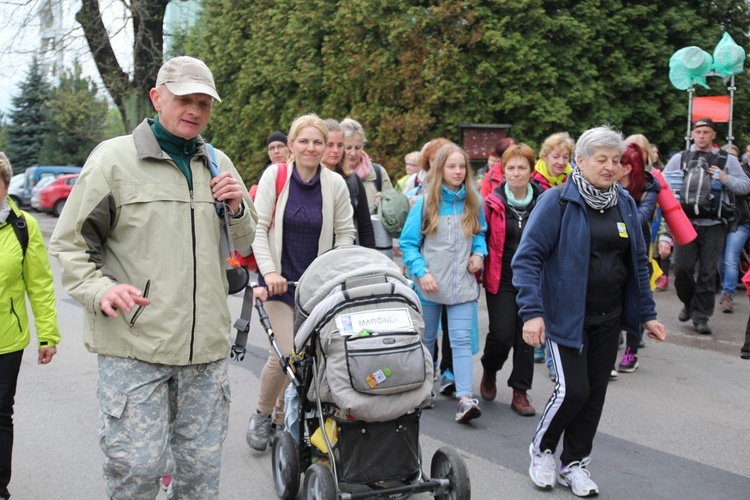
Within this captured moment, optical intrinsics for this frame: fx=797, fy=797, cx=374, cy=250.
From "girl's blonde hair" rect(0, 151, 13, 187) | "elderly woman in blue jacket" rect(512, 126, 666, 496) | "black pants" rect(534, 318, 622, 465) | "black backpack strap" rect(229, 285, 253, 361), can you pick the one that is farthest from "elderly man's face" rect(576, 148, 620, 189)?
"girl's blonde hair" rect(0, 151, 13, 187)

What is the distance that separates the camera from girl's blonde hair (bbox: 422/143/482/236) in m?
5.77

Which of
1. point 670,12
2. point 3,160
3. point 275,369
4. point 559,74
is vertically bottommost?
point 275,369

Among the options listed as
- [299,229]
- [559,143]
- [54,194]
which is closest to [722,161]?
[559,143]

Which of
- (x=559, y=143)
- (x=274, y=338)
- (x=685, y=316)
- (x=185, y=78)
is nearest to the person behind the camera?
(x=185, y=78)

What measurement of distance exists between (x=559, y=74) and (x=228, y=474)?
10.2 meters

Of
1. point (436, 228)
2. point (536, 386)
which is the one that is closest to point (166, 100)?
point (436, 228)

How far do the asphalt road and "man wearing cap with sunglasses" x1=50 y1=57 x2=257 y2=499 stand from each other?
56.0 inches

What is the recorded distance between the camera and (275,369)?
4910mm

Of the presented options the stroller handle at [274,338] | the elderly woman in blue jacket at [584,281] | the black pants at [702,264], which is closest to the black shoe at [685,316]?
the black pants at [702,264]

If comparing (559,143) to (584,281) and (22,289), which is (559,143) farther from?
(22,289)

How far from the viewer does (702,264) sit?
27.7ft

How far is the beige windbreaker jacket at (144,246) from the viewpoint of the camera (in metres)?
3.09

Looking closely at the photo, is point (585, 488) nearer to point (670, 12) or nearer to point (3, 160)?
point (3, 160)

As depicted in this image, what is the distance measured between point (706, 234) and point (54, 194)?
77.3ft
